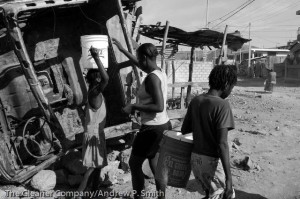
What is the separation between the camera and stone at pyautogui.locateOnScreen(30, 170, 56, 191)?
13.1 feet

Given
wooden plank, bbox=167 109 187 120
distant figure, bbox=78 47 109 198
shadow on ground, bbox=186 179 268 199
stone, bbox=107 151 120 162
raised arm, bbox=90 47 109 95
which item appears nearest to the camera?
raised arm, bbox=90 47 109 95

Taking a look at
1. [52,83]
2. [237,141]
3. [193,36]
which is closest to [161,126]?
[52,83]

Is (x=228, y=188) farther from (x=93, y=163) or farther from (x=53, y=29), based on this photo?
(x=53, y=29)

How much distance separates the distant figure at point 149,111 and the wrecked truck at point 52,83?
4.98 ft

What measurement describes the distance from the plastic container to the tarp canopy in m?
5.19

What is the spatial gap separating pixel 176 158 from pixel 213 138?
1.29 ft

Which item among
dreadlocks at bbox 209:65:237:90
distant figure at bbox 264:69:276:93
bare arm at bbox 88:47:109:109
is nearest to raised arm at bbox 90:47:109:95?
bare arm at bbox 88:47:109:109

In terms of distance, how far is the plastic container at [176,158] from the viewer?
246 centimetres

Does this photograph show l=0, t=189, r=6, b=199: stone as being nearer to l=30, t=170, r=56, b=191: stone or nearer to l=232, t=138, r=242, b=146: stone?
l=30, t=170, r=56, b=191: stone

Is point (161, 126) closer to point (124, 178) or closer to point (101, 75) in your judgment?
point (101, 75)

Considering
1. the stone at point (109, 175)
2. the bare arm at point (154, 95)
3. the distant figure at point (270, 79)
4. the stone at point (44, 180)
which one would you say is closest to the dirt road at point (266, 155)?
the stone at point (109, 175)

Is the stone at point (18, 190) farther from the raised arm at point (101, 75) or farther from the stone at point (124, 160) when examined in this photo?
the raised arm at point (101, 75)

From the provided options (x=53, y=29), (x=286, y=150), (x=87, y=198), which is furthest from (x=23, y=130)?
(x=286, y=150)

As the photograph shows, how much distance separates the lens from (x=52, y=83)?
4.96 m
